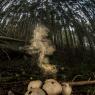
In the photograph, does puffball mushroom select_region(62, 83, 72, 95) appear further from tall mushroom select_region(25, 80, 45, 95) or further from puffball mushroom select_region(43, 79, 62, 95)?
tall mushroom select_region(25, 80, 45, 95)

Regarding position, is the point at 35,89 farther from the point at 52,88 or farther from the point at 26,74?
the point at 26,74

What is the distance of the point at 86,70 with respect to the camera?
9.39 ft

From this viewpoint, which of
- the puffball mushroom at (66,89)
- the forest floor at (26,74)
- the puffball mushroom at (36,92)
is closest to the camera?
the puffball mushroom at (36,92)

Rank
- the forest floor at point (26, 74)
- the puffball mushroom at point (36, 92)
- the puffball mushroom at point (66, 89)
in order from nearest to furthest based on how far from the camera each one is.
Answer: the puffball mushroom at point (36, 92) < the puffball mushroom at point (66, 89) < the forest floor at point (26, 74)

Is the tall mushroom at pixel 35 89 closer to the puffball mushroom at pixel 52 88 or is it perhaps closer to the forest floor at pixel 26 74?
the puffball mushroom at pixel 52 88

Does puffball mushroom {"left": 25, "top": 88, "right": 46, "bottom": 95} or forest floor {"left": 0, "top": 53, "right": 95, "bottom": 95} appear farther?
forest floor {"left": 0, "top": 53, "right": 95, "bottom": 95}

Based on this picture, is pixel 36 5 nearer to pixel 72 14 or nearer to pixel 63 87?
pixel 72 14

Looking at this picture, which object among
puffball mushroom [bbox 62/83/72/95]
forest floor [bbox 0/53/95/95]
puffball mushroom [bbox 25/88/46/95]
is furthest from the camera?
forest floor [bbox 0/53/95/95]

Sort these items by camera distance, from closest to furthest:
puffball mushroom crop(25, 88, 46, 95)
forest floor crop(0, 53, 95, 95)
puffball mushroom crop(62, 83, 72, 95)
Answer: puffball mushroom crop(25, 88, 46, 95)
puffball mushroom crop(62, 83, 72, 95)
forest floor crop(0, 53, 95, 95)

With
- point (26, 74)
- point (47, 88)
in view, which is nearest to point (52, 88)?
point (47, 88)

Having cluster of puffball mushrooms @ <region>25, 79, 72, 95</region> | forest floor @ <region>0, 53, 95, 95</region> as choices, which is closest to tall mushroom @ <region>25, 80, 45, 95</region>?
cluster of puffball mushrooms @ <region>25, 79, 72, 95</region>

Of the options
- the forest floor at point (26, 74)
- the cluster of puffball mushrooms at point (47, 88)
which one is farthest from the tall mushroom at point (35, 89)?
the forest floor at point (26, 74)

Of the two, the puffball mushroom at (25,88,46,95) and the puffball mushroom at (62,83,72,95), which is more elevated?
the puffball mushroom at (25,88,46,95)

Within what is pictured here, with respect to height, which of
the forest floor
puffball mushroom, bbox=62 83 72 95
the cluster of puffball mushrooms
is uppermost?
the cluster of puffball mushrooms
